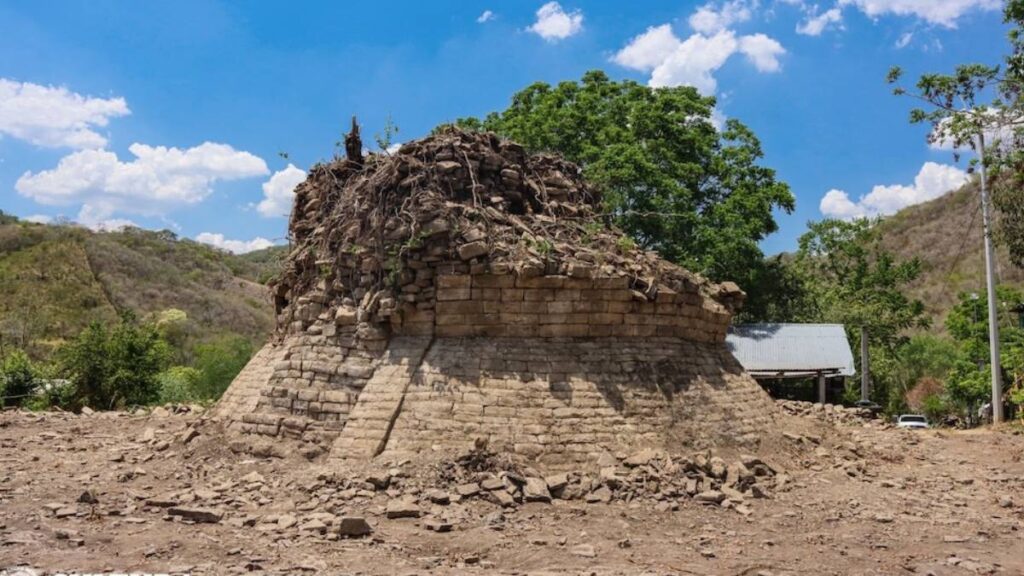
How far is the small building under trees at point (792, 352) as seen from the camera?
19.7m

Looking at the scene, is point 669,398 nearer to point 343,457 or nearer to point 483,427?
point 483,427

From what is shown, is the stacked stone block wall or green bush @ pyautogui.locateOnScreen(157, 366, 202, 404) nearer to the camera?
the stacked stone block wall

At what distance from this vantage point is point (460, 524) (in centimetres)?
725

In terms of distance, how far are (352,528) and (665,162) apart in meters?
17.2

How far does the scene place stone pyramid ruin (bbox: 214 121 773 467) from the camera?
29.5 feet

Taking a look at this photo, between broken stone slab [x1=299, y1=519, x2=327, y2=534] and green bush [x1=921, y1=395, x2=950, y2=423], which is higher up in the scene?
green bush [x1=921, y1=395, x2=950, y2=423]

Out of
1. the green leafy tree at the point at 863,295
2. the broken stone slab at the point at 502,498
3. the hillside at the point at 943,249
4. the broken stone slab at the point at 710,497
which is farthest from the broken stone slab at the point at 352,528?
the hillside at the point at 943,249

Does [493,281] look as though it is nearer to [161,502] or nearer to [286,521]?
[286,521]

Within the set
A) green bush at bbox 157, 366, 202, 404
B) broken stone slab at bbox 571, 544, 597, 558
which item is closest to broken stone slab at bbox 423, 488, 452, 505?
broken stone slab at bbox 571, 544, 597, 558

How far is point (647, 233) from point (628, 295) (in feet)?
39.1

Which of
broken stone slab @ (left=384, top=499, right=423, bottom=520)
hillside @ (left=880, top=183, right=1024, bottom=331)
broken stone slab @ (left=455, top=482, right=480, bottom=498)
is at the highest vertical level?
hillside @ (left=880, top=183, right=1024, bottom=331)

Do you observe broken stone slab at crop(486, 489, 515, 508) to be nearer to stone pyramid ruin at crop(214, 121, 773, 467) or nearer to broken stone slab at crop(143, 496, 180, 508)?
stone pyramid ruin at crop(214, 121, 773, 467)

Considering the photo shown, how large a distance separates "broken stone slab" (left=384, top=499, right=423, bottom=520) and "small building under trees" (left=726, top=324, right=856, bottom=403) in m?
13.2

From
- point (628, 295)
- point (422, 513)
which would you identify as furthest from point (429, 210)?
point (422, 513)
